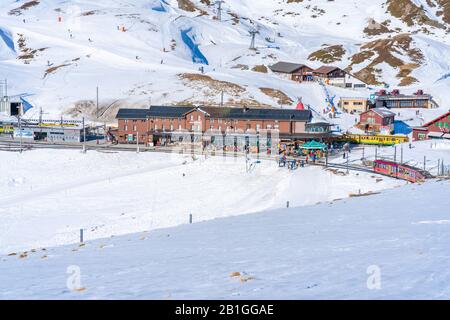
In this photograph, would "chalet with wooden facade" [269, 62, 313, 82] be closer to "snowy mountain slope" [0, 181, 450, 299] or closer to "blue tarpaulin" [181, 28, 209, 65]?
"blue tarpaulin" [181, 28, 209, 65]

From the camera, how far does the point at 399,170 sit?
48375 mm

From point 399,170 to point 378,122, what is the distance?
34.5m

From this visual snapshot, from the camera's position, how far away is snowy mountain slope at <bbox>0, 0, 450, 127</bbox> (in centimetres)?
10162

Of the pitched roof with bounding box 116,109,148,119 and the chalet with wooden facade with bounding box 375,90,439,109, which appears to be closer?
the pitched roof with bounding box 116,109,148,119


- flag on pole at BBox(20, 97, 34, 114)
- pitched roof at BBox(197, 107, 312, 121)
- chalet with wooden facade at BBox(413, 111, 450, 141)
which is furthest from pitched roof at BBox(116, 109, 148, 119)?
chalet with wooden facade at BBox(413, 111, 450, 141)

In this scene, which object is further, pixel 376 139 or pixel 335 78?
pixel 335 78

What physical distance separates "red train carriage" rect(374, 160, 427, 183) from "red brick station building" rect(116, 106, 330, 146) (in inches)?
768

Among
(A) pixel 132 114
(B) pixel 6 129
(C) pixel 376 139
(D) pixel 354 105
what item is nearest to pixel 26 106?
(B) pixel 6 129

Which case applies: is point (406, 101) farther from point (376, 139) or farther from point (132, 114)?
point (132, 114)

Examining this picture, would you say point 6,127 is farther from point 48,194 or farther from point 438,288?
point 438,288

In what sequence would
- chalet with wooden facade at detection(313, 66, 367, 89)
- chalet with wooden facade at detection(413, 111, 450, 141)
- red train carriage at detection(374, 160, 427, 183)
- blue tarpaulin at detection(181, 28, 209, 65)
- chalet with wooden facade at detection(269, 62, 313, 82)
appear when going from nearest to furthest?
red train carriage at detection(374, 160, 427, 183), chalet with wooden facade at detection(413, 111, 450, 141), chalet with wooden facade at detection(269, 62, 313, 82), chalet with wooden facade at detection(313, 66, 367, 89), blue tarpaulin at detection(181, 28, 209, 65)

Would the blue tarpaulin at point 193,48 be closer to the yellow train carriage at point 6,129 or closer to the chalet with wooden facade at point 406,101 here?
the chalet with wooden facade at point 406,101

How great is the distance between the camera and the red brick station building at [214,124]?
72025 mm

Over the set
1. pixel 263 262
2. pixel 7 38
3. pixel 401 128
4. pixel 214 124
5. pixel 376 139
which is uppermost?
pixel 7 38
